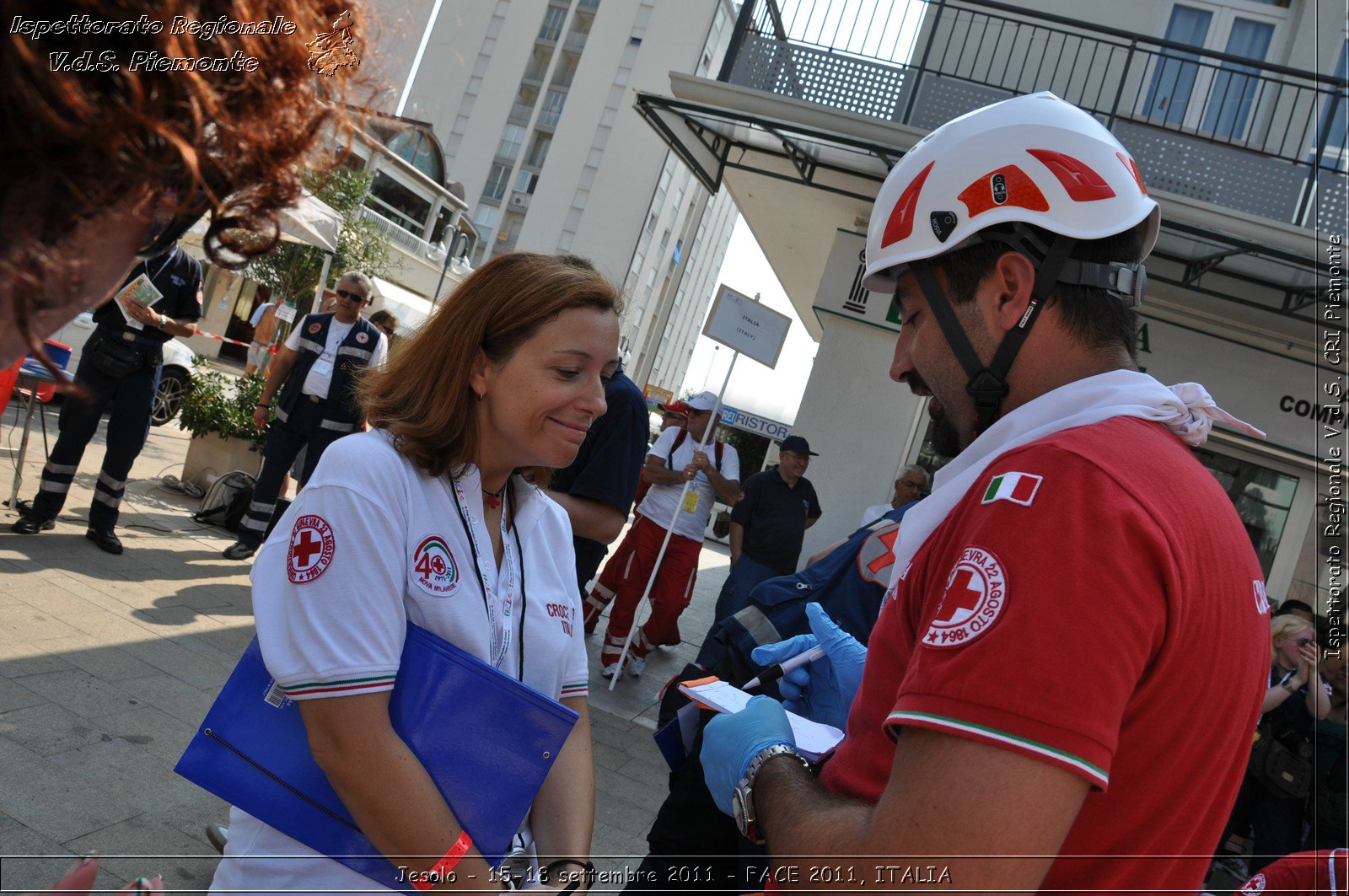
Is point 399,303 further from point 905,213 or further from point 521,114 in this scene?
point 521,114

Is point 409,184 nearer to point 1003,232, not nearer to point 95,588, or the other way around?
point 95,588

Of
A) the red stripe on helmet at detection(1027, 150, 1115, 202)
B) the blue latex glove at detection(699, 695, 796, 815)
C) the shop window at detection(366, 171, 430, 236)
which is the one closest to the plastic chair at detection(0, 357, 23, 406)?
the blue latex glove at detection(699, 695, 796, 815)

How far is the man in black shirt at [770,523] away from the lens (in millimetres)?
7812

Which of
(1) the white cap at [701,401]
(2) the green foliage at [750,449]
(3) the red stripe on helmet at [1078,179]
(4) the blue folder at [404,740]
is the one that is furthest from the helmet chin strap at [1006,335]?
(2) the green foliage at [750,449]

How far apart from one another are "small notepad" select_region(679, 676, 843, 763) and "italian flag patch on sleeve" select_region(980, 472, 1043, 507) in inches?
27.3

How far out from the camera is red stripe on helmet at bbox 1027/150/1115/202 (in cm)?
156

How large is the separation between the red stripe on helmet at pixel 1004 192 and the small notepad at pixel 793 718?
1.02 metres

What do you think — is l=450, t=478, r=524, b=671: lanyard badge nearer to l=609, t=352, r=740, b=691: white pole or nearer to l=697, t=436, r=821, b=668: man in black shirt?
l=609, t=352, r=740, b=691: white pole

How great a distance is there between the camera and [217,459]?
8.45 metres

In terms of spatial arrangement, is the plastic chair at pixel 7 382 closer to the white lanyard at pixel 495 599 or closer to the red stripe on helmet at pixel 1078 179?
the white lanyard at pixel 495 599

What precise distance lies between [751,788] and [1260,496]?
11.1 meters

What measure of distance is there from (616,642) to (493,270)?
571cm

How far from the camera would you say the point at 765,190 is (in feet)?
35.9

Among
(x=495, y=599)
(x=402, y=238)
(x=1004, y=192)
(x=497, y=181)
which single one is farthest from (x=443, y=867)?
(x=497, y=181)
